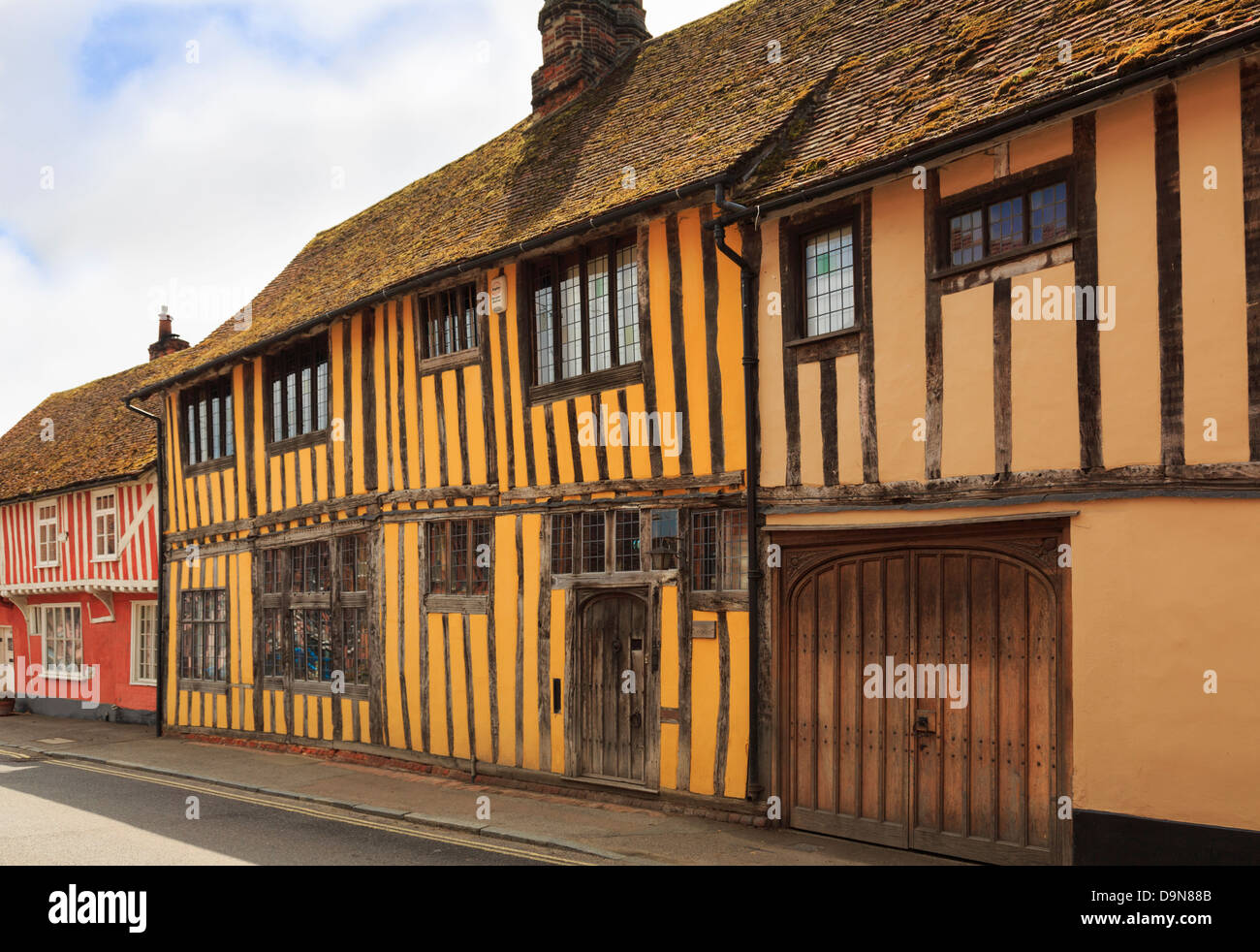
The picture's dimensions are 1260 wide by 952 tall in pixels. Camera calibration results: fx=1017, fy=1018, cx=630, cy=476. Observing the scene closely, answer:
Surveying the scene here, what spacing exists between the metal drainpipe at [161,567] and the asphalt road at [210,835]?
19.8 feet

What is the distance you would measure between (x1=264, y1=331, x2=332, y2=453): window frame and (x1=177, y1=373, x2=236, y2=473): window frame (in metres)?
1.22

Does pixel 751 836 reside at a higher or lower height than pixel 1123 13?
lower

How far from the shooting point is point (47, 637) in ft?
76.0

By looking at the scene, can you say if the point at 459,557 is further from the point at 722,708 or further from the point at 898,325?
the point at 898,325

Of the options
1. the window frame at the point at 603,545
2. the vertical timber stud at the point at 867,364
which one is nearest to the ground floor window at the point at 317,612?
the window frame at the point at 603,545

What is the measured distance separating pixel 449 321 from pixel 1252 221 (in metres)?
8.59

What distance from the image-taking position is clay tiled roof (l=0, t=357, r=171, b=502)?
795 inches

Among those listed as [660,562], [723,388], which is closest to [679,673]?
[660,562]

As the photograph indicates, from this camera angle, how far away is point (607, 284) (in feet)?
34.3

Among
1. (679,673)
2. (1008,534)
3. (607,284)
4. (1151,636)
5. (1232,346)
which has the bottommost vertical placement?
(679,673)

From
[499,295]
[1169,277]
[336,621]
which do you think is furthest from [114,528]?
[1169,277]

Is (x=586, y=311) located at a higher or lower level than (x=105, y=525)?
higher

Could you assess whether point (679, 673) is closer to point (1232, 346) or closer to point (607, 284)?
point (607, 284)

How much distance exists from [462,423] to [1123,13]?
7.73 meters
